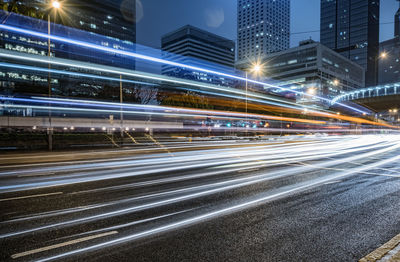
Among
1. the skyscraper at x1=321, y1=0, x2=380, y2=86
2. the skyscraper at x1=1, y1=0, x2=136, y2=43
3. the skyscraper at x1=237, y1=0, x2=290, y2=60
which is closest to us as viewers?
the skyscraper at x1=1, y1=0, x2=136, y2=43

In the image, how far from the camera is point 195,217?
213 inches

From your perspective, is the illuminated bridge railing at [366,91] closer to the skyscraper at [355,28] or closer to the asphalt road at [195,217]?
the asphalt road at [195,217]

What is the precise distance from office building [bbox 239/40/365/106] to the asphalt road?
338 ft

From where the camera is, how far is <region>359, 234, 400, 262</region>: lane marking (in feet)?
11.8

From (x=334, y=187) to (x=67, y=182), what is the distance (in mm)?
9230

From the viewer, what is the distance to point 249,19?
195m

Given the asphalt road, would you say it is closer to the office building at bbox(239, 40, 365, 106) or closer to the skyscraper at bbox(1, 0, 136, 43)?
the office building at bbox(239, 40, 365, 106)

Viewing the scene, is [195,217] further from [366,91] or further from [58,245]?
[366,91]

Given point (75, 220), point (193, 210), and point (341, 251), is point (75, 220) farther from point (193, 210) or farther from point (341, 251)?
point (341, 251)

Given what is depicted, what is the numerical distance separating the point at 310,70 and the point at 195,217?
127056mm

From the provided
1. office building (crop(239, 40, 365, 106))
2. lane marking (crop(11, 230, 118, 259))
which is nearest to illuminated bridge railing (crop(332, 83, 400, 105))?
office building (crop(239, 40, 365, 106))

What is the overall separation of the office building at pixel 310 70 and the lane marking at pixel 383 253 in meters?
107

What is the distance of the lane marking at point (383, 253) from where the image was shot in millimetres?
3588

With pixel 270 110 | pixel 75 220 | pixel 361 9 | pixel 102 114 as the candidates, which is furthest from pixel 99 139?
pixel 361 9
